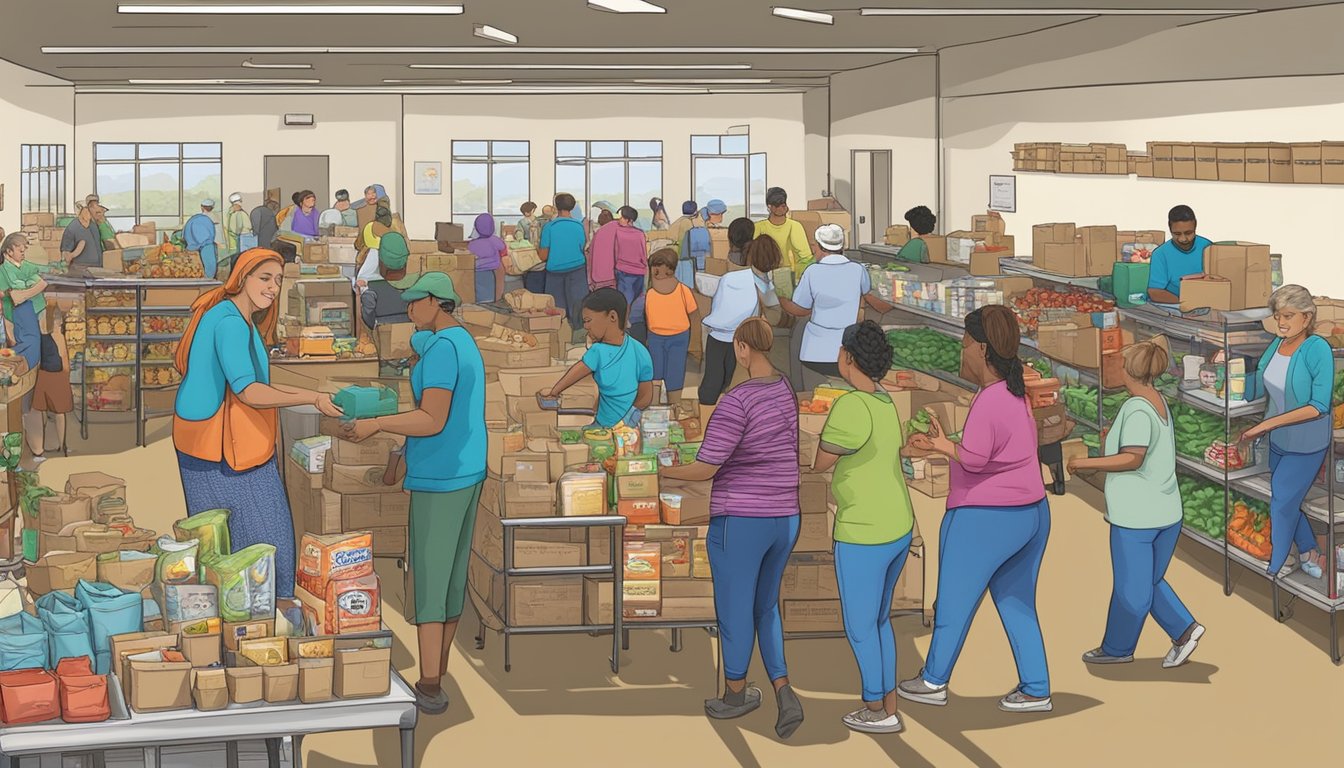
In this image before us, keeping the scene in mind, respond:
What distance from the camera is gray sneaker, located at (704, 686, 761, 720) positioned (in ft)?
21.3

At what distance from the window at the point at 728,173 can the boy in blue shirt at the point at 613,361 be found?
67.8 feet

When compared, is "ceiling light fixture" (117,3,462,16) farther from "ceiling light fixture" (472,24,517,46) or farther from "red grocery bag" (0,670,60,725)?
"red grocery bag" (0,670,60,725)

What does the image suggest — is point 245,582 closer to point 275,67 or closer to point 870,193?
point 275,67

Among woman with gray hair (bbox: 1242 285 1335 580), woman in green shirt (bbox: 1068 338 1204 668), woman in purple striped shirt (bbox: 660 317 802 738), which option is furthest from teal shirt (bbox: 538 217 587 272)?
woman in purple striped shirt (bbox: 660 317 802 738)

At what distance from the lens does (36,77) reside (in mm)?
24875

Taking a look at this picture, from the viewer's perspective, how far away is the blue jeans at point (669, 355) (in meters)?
11.4

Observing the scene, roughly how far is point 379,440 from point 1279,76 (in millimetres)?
6663

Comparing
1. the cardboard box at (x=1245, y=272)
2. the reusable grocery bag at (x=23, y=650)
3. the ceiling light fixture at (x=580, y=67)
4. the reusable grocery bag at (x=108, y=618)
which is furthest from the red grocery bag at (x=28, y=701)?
the ceiling light fixture at (x=580, y=67)

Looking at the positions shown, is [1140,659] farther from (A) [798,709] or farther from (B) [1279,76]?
(B) [1279,76]

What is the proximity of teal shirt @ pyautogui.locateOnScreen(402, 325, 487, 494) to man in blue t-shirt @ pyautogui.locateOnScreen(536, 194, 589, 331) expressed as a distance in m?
9.08

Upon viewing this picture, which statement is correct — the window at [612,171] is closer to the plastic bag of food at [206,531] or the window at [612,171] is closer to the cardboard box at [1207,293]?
the cardboard box at [1207,293]

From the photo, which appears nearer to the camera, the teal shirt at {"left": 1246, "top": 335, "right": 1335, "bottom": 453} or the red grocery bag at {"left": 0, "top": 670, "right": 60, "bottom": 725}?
the red grocery bag at {"left": 0, "top": 670, "right": 60, "bottom": 725}

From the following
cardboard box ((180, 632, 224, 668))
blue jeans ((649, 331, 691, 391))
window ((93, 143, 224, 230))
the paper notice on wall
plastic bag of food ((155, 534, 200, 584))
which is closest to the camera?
cardboard box ((180, 632, 224, 668))

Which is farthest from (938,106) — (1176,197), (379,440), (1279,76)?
(379,440)
